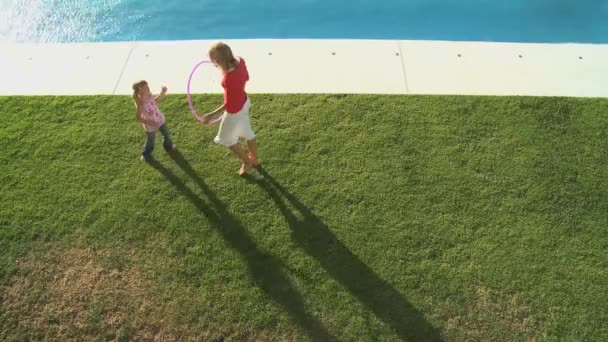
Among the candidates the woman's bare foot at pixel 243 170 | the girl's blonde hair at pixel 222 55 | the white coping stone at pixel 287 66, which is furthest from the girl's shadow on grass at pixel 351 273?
the white coping stone at pixel 287 66

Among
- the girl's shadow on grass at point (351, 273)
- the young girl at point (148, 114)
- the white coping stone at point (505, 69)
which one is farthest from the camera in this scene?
the white coping stone at point (505, 69)

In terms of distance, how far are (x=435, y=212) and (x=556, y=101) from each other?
230cm

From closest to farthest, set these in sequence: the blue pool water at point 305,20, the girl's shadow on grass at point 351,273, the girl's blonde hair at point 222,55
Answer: the girl's blonde hair at point 222,55, the girl's shadow on grass at point 351,273, the blue pool water at point 305,20

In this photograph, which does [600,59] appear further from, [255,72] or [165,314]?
[165,314]

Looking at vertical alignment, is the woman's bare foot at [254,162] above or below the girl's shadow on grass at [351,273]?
above

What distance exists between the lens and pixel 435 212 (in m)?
4.59

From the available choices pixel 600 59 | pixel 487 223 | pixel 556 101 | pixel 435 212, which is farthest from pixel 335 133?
pixel 600 59

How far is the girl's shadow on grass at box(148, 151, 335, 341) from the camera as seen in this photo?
394 cm

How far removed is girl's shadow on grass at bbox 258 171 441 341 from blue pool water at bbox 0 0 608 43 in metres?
4.23

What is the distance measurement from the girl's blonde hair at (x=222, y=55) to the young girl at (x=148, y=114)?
827mm

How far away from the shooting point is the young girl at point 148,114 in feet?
14.3

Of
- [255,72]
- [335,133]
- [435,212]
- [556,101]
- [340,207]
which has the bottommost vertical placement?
[340,207]

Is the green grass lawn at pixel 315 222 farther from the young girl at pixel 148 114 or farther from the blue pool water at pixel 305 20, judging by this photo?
the blue pool water at pixel 305 20

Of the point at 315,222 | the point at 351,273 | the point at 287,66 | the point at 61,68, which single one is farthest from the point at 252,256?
the point at 61,68
